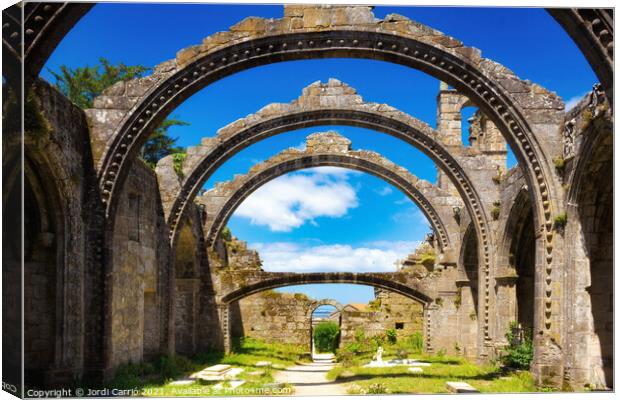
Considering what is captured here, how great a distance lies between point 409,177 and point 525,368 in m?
9.39

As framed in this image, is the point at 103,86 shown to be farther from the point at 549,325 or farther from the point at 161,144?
the point at 549,325

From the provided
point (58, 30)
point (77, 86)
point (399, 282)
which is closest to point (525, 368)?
point (399, 282)

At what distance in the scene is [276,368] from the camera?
60.7 feet

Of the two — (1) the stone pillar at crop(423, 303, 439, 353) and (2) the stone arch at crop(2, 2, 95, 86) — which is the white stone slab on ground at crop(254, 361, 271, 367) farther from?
(2) the stone arch at crop(2, 2, 95, 86)

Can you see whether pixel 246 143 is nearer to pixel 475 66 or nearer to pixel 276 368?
pixel 276 368

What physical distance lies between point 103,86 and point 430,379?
18.2 meters

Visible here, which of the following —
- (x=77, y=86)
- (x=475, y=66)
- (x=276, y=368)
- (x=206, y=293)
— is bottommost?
(x=276, y=368)

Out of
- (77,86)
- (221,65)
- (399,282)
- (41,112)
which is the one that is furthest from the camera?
(77,86)

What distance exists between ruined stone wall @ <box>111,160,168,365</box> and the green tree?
9.07 m

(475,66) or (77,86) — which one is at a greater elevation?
(77,86)

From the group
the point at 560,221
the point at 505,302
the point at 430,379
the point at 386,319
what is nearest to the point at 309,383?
the point at 430,379

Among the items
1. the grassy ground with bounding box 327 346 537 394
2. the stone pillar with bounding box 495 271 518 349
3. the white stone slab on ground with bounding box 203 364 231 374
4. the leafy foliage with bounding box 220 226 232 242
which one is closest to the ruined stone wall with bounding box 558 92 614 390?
the grassy ground with bounding box 327 346 537 394

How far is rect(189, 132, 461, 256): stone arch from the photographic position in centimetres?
2200

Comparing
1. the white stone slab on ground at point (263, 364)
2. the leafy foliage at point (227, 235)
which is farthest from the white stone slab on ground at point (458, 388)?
the leafy foliage at point (227, 235)
